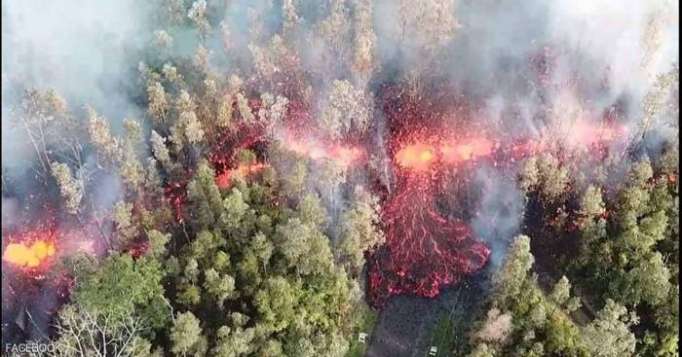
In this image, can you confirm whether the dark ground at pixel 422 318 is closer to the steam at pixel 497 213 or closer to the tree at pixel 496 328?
the steam at pixel 497 213

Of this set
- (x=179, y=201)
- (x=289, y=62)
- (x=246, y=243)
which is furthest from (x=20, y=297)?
(x=289, y=62)

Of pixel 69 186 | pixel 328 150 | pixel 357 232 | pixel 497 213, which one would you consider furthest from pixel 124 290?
pixel 497 213

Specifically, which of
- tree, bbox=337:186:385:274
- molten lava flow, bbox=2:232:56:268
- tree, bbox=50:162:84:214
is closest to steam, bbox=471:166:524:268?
tree, bbox=337:186:385:274

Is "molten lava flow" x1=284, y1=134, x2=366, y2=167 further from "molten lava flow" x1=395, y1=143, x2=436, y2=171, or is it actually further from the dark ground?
the dark ground

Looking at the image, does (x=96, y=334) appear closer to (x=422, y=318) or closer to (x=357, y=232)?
(x=357, y=232)

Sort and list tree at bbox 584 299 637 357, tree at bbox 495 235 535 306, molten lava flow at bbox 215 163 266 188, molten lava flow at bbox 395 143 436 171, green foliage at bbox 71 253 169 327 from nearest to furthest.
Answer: green foliage at bbox 71 253 169 327 → tree at bbox 584 299 637 357 → tree at bbox 495 235 535 306 → molten lava flow at bbox 215 163 266 188 → molten lava flow at bbox 395 143 436 171

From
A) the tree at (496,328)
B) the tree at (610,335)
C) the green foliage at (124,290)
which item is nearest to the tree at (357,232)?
the tree at (496,328)
